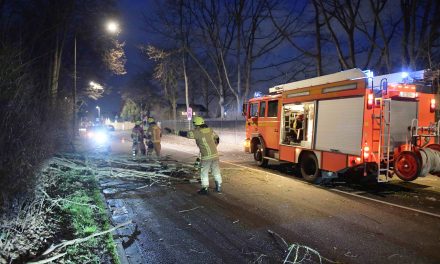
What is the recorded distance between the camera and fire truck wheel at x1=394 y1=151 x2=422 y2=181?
26.9 ft

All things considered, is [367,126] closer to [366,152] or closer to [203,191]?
[366,152]

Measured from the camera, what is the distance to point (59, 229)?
5.35 meters

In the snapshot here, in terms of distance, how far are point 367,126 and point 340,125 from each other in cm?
80

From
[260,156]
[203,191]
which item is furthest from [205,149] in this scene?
[260,156]

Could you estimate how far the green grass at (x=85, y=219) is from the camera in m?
4.57

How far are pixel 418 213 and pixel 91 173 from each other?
8266mm

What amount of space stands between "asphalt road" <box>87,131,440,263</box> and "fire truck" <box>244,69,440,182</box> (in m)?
0.66

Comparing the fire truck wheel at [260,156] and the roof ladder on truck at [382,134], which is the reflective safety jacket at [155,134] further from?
the roof ladder on truck at [382,134]

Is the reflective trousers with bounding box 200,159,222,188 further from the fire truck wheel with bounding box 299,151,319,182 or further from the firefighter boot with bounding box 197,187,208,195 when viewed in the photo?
the fire truck wheel with bounding box 299,151,319,182

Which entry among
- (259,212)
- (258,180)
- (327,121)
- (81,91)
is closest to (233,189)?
(258,180)

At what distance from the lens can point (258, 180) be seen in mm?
10453

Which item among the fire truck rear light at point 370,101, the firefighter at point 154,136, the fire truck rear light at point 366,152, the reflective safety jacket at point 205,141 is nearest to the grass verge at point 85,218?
the reflective safety jacket at point 205,141

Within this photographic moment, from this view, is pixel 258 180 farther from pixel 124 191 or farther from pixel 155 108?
pixel 155 108

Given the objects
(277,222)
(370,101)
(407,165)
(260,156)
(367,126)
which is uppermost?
(370,101)
